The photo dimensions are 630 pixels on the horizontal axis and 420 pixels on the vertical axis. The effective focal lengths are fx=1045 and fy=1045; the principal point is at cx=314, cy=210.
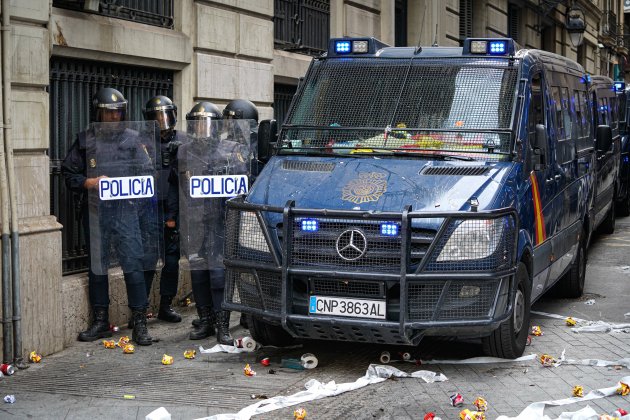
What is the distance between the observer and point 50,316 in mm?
8133

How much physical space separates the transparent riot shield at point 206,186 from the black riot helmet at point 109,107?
0.57 m

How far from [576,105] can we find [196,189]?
4592mm

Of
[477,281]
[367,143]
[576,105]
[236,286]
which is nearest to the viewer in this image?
[477,281]

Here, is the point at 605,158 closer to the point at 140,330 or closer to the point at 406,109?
the point at 406,109

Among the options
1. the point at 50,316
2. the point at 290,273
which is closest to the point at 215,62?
the point at 50,316

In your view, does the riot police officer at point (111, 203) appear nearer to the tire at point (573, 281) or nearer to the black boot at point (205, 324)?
the black boot at point (205, 324)

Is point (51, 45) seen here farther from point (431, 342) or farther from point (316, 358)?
point (431, 342)

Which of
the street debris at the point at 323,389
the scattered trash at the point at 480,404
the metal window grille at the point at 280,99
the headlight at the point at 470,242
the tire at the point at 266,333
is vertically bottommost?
the street debris at the point at 323,389

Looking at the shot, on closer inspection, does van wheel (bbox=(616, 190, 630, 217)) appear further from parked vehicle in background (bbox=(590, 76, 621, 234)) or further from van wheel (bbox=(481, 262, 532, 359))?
van wheel (bbox=(481, 262, 532, 359))

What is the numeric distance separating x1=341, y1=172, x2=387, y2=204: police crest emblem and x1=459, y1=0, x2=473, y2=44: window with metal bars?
49.2 ft

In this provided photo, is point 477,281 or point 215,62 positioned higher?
point 215,62

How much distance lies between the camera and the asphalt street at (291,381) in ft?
21.1

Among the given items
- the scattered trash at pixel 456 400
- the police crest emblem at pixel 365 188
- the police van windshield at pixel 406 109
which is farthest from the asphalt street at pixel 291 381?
the police van windshield at pixel 406 109

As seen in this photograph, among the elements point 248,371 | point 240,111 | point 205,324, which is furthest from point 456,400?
point 240,111
